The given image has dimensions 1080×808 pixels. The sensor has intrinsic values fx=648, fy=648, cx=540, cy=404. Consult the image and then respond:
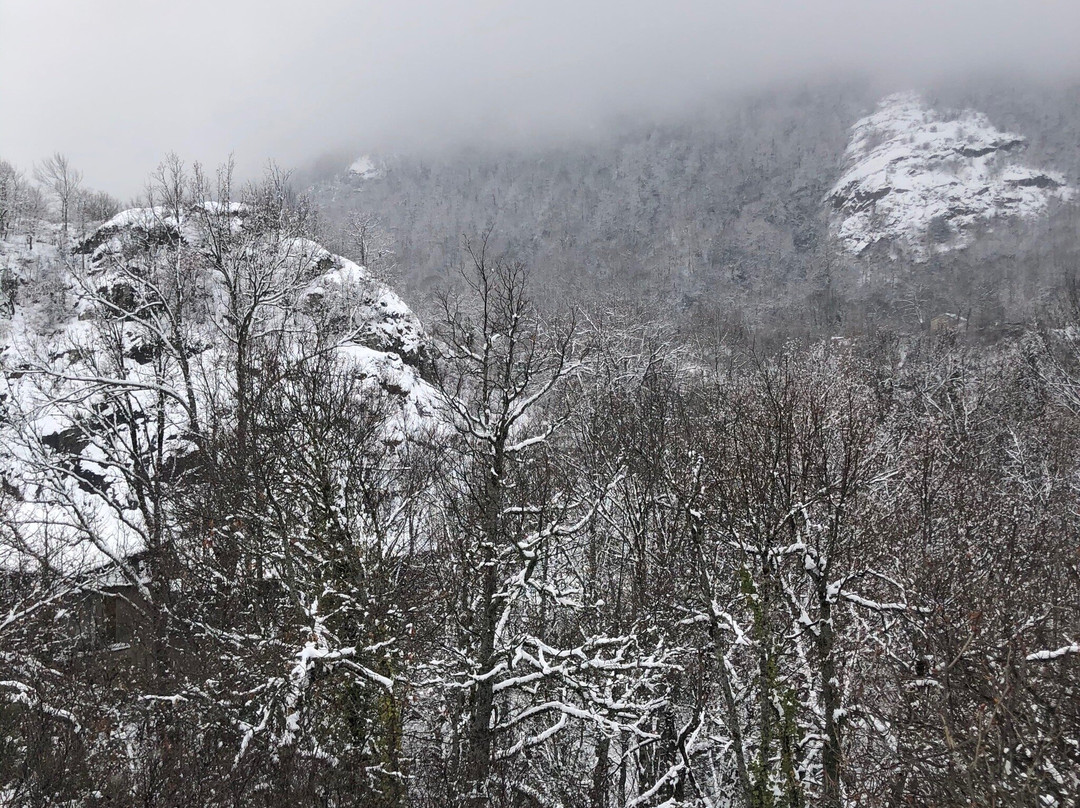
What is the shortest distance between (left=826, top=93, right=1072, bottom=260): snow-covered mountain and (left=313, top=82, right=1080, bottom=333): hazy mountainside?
1.52ft

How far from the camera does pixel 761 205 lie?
148500 millimetres

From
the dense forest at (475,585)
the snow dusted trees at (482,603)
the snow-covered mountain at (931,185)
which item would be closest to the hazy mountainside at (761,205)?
the snow-covered mountain at (931,185)

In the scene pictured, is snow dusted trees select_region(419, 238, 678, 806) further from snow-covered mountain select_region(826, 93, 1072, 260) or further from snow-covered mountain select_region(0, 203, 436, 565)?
snow-covered mountain select_region(826, 93, 1072, 260)

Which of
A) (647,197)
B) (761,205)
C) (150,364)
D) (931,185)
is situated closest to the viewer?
(150,364)

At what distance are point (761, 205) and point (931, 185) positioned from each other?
110ft

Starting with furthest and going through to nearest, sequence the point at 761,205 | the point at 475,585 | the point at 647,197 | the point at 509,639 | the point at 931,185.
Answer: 1. the point at 647,197
2. the point at 761,205
3. the point at 931,185
4. the point at 475,585
5. the point at 509,639

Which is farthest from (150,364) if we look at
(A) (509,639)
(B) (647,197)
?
(B) (647,197)

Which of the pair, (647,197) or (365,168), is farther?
(365,168)

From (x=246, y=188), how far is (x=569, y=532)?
13.8 metres

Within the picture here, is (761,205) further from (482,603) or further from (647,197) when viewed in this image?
(482,603)

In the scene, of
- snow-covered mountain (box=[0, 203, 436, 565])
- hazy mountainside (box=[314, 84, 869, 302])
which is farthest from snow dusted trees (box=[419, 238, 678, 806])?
hazy mountainside (box=[314, 84, 869, 302])

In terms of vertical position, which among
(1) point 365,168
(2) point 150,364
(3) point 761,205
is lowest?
(3) point 761,205

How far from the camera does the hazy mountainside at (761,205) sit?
4072 inches

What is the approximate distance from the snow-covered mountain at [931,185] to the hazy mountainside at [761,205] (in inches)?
18.2
